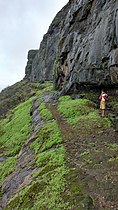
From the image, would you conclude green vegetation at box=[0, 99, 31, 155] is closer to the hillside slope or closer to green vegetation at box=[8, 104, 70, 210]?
the hillside slope

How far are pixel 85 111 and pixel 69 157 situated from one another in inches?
369

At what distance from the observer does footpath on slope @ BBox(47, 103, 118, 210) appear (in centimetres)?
1099

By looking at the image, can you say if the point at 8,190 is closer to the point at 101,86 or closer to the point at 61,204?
the point at 61,204

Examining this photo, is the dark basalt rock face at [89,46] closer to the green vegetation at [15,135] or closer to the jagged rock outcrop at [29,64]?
the green vegetation at [15,135]

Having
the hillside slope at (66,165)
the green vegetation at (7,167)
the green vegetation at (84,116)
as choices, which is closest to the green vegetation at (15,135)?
the hillside slope at (66,165)

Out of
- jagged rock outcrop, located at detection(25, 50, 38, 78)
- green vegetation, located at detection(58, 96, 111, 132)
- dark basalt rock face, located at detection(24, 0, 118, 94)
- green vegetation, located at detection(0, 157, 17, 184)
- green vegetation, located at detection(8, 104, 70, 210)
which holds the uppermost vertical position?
dark basalt rock face, located at detection(24, 0, 118, 94)

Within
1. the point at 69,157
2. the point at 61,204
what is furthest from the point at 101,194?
the point at 69,157

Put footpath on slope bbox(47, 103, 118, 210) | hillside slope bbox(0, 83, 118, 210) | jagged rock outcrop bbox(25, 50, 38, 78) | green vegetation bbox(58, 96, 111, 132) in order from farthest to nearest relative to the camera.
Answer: jagged rock outcrop bbox(25, 50, 38, 78) → green vegetation bbox(58, 96, 111, 132) → hillside slope bbox(0, 83, 118, 210) → footpath on slope bbox(47, 103, 118, 210)

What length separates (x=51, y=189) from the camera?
12.1 meters

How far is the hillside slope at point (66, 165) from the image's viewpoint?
11185mm

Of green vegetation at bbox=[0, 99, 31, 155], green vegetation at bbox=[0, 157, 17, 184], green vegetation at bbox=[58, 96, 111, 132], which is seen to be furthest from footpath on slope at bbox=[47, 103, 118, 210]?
green vegetation at bbox=[0, 99, 31, 155]

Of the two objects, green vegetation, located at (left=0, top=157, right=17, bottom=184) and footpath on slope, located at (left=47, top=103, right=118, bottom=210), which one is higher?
footpath on slope, located at (left=47, top=103, right=118, bottom=210)

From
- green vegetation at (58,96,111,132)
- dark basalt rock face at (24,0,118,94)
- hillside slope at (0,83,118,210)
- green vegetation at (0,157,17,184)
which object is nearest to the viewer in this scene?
hillside slope at (0,83,118,210)

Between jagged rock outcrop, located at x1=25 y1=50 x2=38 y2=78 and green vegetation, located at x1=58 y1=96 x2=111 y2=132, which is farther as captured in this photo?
jagged rock outcrop, located at x1=25 y1=50 x2=38 y2=78
